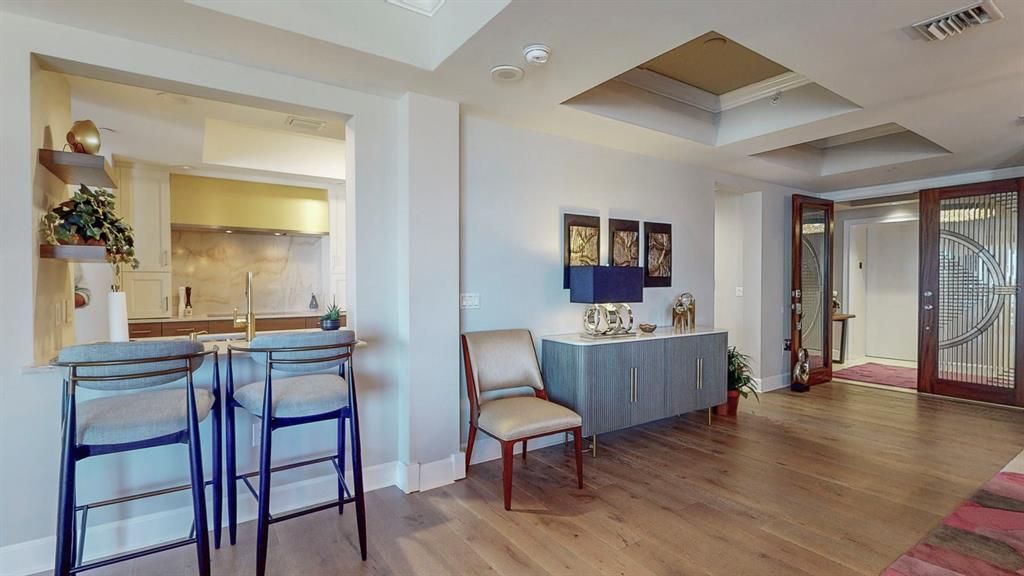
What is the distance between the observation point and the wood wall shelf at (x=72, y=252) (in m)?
2.25

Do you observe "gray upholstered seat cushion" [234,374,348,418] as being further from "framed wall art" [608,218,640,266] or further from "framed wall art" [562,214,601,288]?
"framed wall art" [608,218,640,266]

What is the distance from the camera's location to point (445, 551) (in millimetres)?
2371

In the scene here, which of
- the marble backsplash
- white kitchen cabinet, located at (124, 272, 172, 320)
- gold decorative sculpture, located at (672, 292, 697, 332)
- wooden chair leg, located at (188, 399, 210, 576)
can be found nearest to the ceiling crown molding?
gold decorative sculpture, located at (672, 292, 697, 332)

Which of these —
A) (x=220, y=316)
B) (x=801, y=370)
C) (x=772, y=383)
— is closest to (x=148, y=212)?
(x=220, y=316)

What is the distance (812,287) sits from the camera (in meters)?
6.07

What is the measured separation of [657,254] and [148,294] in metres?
4.98

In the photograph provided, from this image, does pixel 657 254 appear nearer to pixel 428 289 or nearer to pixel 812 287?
pixel 428 289

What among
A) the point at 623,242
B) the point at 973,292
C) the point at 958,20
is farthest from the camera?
the point at 973,292

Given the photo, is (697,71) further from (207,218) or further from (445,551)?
(207,218)

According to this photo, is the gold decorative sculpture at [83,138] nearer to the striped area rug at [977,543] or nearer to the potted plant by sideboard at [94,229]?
the potted plant by sideboard at [94,229]

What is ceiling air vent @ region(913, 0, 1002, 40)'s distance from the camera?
210 centimetres

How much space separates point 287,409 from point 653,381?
8.74 feet

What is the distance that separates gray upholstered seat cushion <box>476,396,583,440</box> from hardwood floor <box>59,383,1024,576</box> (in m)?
0.41

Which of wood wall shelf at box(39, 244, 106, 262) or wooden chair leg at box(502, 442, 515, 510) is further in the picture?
wooden chair leg at box(502, 442, 515, 510)
